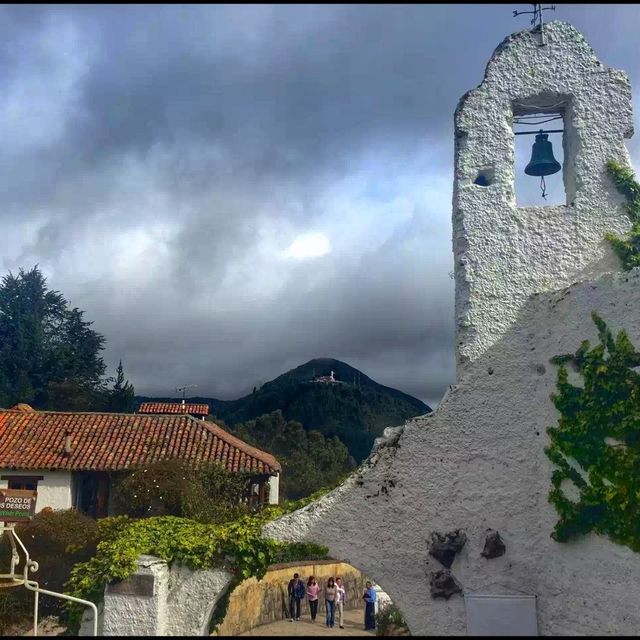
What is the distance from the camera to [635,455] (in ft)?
21.2

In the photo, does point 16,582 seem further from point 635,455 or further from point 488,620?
point 635,455

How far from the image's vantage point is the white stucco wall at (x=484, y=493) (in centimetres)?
709

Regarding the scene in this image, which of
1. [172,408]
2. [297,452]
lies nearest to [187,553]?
[172,408]

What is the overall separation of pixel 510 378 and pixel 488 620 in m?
2.61

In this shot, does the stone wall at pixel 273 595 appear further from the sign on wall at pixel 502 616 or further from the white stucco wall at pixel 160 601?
the sign on wall at pixel 502 616

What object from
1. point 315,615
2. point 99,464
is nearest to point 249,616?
point 315,615

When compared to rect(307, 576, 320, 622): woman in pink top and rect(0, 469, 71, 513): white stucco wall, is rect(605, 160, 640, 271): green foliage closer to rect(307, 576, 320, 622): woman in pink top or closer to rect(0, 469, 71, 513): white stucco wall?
rect(307, 576, 320, 622): woman in pink top

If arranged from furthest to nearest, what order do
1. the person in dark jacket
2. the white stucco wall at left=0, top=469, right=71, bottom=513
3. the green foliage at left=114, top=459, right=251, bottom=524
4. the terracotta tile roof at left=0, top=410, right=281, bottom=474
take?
the terracotta tile roof at left=0, top=410, right=281, bottom=474 → the white stucco wall at left=0, top=469, right=71, bottom=513 → the person in dark jacket → the green foliage at left=114, top=459, right=251, bottom=524

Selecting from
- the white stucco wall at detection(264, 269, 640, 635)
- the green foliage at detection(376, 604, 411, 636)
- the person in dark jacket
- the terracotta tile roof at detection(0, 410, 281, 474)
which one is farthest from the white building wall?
the terracotta tile roof at detection(0, 410, 281, 474)

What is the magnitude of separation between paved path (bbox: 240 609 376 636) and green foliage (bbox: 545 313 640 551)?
10.6 m

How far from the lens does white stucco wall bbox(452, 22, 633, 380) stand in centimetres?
807

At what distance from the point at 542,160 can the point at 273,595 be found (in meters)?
13.1

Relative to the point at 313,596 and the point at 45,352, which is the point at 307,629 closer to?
the point at 313,596

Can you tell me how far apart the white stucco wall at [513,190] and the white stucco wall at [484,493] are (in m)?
0.42
